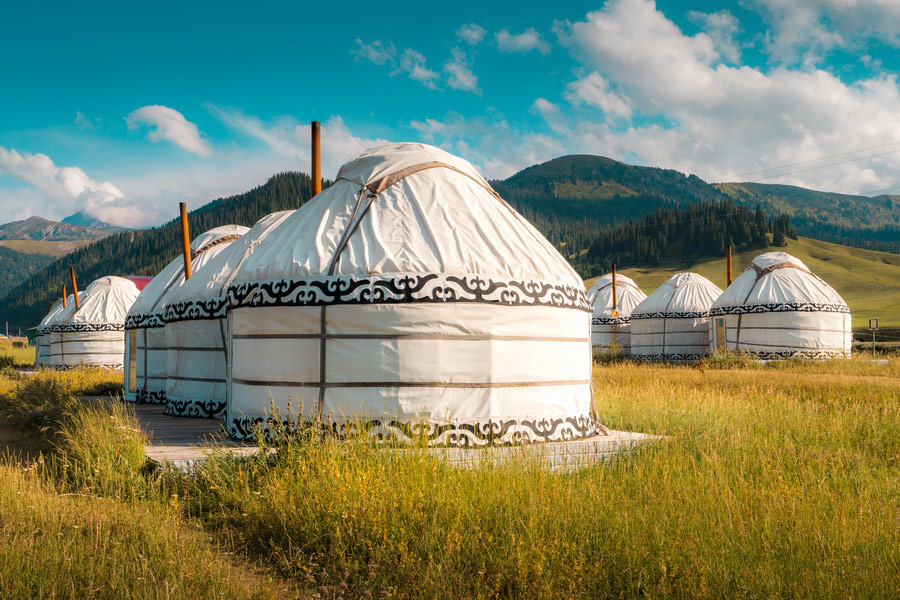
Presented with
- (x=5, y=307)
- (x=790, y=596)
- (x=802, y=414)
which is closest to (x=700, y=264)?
(x=802, y=414)

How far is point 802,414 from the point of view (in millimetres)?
7656

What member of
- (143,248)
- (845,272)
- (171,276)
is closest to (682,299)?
(171,276)

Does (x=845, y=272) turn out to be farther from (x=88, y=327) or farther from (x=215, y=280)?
(x=215, y=280)

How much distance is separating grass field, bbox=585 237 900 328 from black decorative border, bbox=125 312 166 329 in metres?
45.3

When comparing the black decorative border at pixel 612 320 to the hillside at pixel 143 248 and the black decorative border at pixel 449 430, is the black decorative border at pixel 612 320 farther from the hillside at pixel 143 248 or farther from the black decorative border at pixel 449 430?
the hillside at pixel 143 248

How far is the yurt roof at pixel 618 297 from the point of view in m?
25.7

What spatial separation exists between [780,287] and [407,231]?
14.4 metres

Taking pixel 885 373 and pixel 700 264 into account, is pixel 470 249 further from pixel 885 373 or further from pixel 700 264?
pixel 700 264

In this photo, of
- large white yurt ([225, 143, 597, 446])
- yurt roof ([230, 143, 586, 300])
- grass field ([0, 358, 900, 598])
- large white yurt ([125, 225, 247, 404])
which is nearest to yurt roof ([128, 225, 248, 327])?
large white yurt ([125, 225, 247, 404])

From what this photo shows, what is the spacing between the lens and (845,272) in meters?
65.9

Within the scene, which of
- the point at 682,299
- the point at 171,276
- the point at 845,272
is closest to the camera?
the point at 171,276

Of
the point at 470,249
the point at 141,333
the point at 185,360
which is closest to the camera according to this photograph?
the point at 470,249

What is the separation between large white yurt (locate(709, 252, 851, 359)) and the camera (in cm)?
1734

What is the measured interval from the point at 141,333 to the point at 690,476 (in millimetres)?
8338
